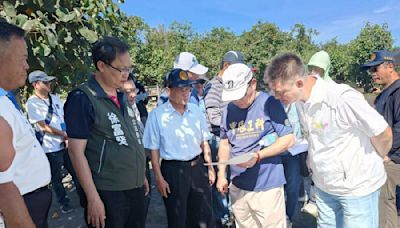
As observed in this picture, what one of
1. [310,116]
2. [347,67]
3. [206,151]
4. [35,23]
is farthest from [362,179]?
[347,67]

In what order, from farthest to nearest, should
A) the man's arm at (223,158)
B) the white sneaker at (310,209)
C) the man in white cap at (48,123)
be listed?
1. the man in white cap at (48,123)
2. the white sneaker at (310,209)
3. the man's arm at (223,158)

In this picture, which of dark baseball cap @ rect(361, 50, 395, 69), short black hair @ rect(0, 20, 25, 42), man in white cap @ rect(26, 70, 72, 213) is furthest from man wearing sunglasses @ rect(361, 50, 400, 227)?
man in white cap @ rect(26, 70, 72, 213)

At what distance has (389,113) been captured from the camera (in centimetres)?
329

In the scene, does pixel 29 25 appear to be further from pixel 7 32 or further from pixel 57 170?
pixel 57 170

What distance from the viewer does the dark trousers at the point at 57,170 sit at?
4.59 meters

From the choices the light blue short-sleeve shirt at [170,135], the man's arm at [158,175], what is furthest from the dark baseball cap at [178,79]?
the man's arm at [158,175]

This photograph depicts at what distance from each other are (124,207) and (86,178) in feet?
1.39

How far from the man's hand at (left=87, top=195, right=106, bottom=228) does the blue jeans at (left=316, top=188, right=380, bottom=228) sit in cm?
147

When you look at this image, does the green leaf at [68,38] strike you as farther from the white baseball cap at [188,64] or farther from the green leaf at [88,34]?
the white baseball cap at [188,64]

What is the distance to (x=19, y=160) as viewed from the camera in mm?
1745

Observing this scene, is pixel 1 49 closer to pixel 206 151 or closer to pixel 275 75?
pixel 275 75

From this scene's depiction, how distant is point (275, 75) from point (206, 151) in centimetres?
130

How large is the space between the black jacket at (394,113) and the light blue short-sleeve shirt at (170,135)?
1863 mm

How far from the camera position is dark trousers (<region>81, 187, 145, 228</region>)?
2344mm
